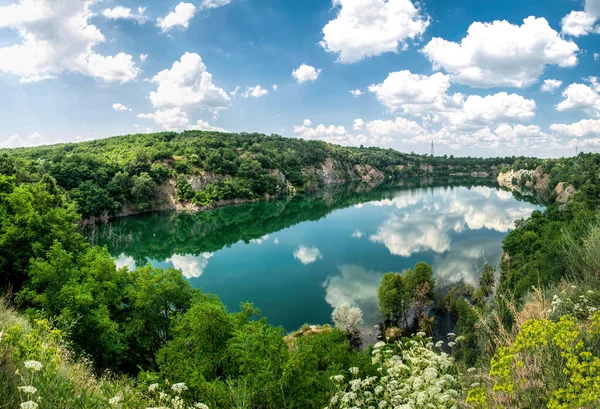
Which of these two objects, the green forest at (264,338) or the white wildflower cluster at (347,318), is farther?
the white wildflower cluster at (347,318)

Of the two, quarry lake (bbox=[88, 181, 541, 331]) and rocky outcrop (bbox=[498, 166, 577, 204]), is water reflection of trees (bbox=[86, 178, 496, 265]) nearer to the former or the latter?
quarry lake (bbox=[88, 181, 541, 331])

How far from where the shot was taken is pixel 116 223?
64750mm

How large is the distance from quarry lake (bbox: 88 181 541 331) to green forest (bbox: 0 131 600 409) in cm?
573

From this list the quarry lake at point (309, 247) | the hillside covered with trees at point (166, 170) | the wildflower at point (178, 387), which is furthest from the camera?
the hillside covered with trees at point (166, 170)

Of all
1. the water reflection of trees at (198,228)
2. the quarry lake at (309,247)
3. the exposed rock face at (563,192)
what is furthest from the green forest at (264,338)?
the exposed rock face at (563,192)

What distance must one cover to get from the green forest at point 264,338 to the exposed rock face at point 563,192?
42379 millimetres

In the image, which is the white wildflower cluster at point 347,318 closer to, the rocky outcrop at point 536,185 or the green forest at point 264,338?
the green forest at point 264,338

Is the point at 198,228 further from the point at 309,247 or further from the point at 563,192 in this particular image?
the point at 563,192

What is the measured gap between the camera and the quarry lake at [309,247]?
108 feet

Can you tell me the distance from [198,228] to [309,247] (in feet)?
80.3

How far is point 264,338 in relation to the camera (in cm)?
915

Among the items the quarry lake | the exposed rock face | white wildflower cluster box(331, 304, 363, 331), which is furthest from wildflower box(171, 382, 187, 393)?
the exposed rock face

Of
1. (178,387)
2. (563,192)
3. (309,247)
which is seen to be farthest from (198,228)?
(563,192)

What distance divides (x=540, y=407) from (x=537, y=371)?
59 cm
